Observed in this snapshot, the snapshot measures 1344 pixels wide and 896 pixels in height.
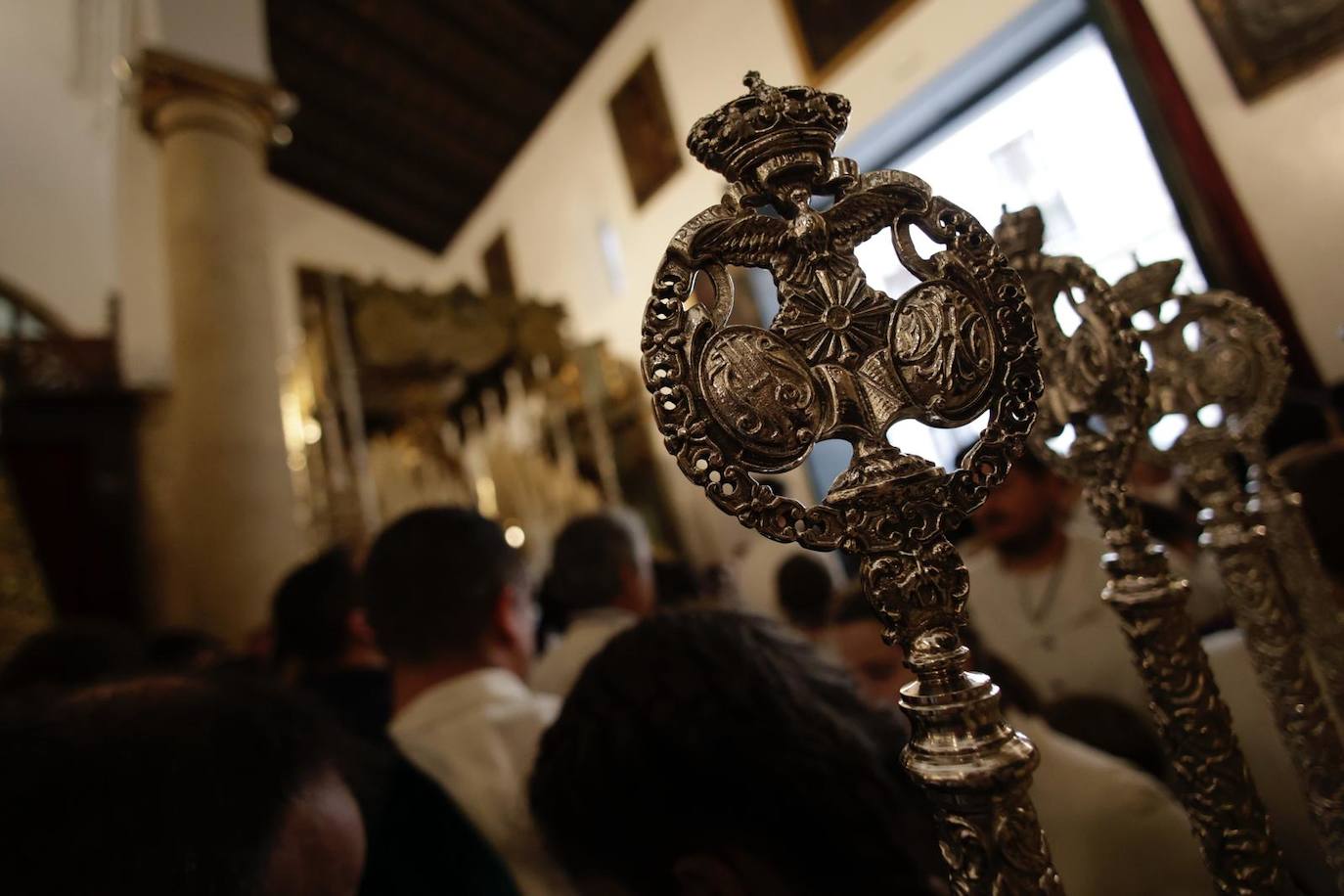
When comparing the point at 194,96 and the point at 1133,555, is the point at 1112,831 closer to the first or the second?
the point at 1133,555

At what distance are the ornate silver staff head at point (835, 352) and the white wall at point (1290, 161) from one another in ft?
11.3

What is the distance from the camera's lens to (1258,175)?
3.27 meters

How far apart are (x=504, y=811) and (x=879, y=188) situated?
1.08m

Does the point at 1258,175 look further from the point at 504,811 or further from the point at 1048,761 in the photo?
the point at 504,811

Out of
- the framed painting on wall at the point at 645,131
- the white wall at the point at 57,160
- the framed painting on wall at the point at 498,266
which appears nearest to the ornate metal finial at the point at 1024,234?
the framed painting on wall at the point at 645,131

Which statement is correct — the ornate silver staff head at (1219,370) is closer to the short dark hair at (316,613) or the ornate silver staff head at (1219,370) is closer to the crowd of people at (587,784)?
the crowd of people at (587,784)

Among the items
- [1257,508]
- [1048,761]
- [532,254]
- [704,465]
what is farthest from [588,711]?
[532,254]

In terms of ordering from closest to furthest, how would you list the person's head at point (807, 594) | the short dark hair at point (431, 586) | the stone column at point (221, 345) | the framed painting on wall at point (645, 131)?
the short dark hair at point (431, 586)
the person's head at point (807, 594)
the stone column at point (221, 345)
the framed painting on wall at point (645, 131)

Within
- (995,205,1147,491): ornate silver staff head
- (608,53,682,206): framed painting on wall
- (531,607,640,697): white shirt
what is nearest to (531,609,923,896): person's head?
(995,205,1147,491): ornate silver staff head

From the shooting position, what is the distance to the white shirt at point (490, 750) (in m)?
1.13

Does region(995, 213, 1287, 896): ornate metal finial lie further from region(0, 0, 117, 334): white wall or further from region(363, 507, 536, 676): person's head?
region(0, 0, 117, 334): white wall

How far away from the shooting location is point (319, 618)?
2.07m

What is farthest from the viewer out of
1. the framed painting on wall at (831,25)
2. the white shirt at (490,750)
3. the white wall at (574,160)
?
the framed painting on wall at (831,25)

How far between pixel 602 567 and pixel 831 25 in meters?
4.63
